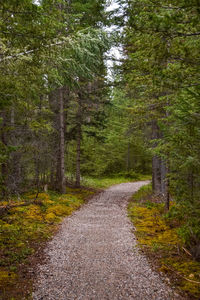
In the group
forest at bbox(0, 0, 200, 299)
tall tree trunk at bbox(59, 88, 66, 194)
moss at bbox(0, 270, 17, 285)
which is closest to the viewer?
forest at bbox(0, 0, 200, 299)

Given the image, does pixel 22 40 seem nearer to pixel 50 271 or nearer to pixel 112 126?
pixel 50 271

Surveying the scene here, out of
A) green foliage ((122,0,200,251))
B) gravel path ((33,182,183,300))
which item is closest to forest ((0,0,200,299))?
green foliage ((122,0,200,251))

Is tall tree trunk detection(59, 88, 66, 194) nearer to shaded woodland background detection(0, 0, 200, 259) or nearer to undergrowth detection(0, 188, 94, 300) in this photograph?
shaded woodland background detection(0, 0, 200, 259)

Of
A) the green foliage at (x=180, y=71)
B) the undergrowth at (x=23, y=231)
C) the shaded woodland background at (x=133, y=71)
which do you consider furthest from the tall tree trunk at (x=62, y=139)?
the green foliage at (x=180, y=71)

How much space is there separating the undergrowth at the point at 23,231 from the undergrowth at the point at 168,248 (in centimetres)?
301

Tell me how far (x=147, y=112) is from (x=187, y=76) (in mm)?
5707

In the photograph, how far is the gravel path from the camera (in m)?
4.10

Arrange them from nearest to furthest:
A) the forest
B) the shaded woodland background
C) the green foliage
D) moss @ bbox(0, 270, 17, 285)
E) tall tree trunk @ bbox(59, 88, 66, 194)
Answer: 1. the green foliage
2. the shaded woodland background
3. the forest
4. moss @ bbox(0, 270, 17, 285)
5. tall tree trunk @ bbox(59, 88, 66, 194)

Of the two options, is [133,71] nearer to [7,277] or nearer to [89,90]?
[89,90]

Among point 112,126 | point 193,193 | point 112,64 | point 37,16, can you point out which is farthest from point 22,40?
point 112,126

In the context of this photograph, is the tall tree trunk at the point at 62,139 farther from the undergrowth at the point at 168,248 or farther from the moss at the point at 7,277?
the moss at the point at 7,277

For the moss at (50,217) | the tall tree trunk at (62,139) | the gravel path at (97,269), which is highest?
the tall tree trunk at (62,139)

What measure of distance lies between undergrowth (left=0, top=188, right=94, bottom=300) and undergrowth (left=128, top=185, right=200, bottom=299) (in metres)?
3.01

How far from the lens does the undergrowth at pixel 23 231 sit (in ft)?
14.9
